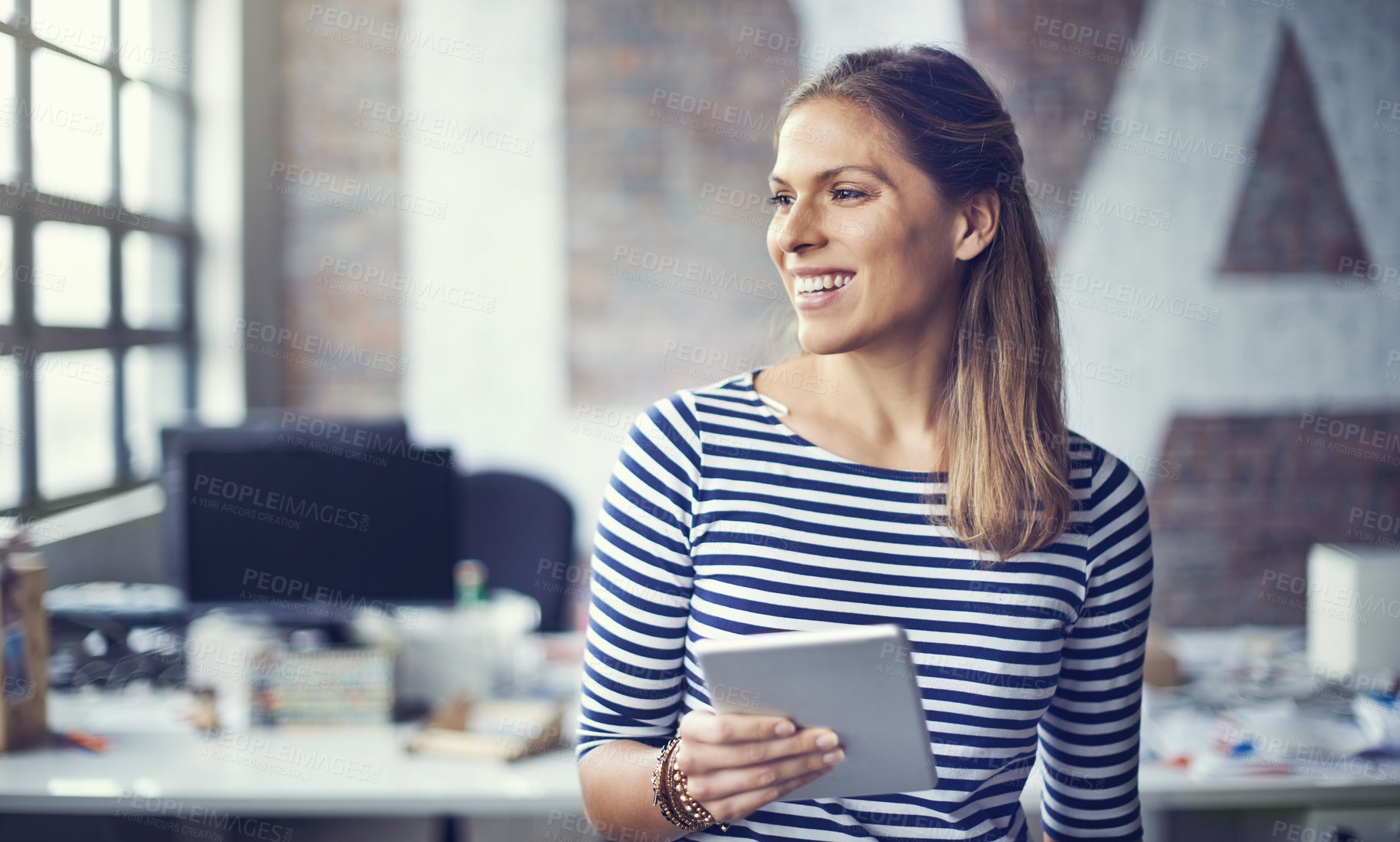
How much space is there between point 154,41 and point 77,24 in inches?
22.4

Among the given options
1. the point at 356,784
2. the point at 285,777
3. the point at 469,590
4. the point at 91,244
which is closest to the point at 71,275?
the point at 91,244

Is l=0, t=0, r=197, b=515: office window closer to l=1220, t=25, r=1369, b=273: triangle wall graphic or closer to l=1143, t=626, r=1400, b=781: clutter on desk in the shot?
l=1143, t=626, r=1400, b=781: clutter on desk

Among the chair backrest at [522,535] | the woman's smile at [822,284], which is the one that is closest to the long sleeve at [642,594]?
the woman's smile at [822,284]

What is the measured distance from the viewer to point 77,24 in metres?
2.92

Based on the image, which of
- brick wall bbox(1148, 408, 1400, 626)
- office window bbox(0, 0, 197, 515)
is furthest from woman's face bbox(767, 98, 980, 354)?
brick wall bbox(1148, 408, 1400, 626)

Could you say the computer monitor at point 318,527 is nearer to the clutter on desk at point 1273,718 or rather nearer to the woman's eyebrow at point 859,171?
the woman's eyebrow at point 859,171

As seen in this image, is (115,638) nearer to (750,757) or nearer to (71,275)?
(71,275)

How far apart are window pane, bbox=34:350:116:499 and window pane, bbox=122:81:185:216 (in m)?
0.63

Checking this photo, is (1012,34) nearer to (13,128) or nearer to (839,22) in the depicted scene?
(839,22)

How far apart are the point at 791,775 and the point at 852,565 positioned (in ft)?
0.80

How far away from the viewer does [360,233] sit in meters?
3.83

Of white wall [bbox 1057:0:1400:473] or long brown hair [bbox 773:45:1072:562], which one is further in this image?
white wall [bbox 1057:0:1400:473]

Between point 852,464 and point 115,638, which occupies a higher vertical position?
point 852,464

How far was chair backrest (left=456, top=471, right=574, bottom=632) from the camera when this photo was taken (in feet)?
9.40
